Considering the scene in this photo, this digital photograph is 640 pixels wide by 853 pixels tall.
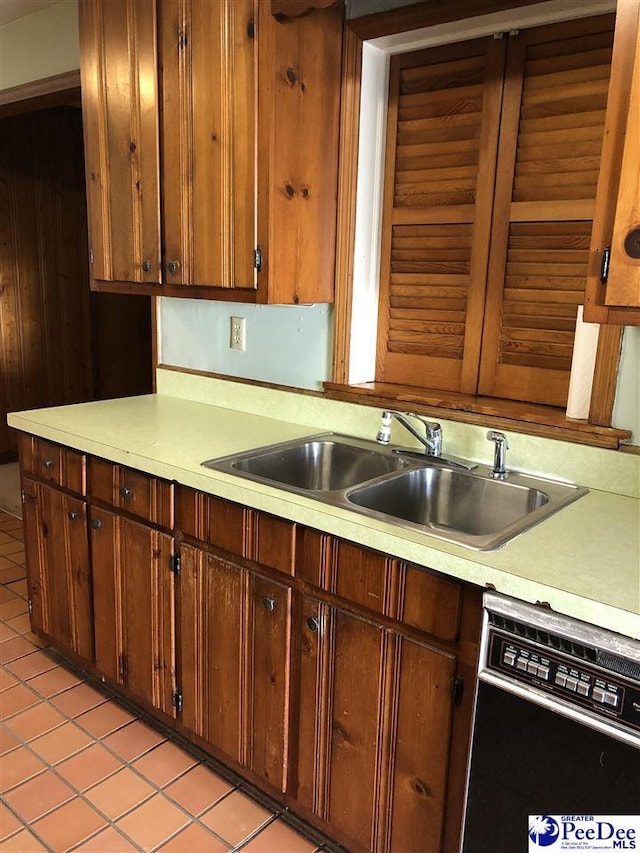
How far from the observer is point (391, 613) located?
138 centimetres

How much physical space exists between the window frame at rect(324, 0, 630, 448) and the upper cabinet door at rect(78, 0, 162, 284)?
0.58 m

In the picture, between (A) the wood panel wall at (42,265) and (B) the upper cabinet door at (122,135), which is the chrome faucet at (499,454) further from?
(A) the wood panel wall at (42,265)

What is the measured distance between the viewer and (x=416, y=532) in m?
1.33

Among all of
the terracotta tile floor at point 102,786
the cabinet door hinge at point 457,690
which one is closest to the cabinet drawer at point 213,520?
the cabinet door hinge at point 457,690

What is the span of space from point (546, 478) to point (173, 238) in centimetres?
131

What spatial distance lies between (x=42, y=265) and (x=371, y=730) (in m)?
4.25

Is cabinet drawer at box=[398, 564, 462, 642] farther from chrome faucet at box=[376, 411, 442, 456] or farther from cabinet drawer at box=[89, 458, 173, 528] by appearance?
cabinet drawer at box=[89, 458, 173, 528]

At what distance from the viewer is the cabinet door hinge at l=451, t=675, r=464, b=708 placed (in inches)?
50.5

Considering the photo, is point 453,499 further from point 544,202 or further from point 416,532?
point 544,202

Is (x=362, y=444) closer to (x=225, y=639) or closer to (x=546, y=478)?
(x=546, y=478)

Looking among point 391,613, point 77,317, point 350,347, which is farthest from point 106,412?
point 77,317

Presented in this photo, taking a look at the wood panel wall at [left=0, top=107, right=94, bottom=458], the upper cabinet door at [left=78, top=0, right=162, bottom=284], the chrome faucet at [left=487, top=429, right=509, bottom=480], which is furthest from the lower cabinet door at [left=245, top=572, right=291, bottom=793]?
the wood panel wall at [left=0, top=107, right=94, bottom=458]

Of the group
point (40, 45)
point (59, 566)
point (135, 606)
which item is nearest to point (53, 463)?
point (59, 566)

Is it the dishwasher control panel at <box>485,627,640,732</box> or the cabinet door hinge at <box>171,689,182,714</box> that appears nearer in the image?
the dishwasher control panel at <box>485,627,640,732</box>
